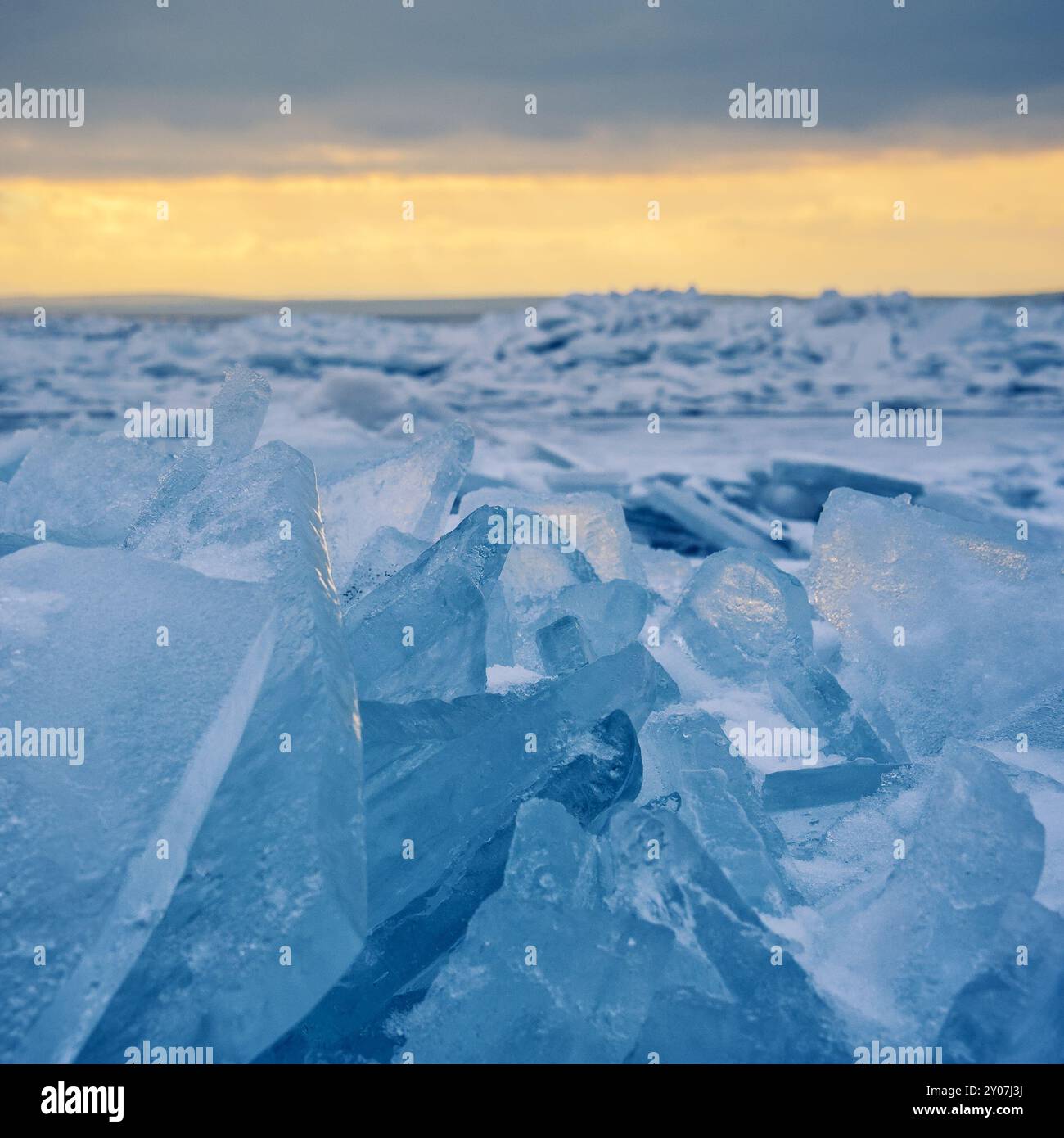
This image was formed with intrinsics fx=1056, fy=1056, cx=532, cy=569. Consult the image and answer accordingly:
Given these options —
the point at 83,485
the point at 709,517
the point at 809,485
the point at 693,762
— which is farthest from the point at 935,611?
the point at 809,485

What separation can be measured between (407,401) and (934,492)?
18.4 ft

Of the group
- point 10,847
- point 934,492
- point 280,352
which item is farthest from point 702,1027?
point 280,352

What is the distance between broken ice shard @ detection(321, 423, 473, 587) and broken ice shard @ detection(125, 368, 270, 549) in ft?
1.10

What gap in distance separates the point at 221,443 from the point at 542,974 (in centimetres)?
168

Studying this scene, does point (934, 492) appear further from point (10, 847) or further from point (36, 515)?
point (10, 847)

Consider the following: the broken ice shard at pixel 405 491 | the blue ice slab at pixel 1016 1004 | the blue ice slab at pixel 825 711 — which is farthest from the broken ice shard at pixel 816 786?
the broken ice shard at pixel 405 491

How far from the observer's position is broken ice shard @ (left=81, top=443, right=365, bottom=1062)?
143 cm

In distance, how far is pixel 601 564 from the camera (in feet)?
10.5

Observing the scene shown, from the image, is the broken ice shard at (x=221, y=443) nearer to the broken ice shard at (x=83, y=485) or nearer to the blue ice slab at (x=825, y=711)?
the broken ice shard at (x=83, y=485)

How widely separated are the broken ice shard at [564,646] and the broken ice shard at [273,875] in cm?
58

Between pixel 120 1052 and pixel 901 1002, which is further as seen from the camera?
pixel 901 1002

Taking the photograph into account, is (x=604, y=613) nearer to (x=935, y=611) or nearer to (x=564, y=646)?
(x=564, y=646)

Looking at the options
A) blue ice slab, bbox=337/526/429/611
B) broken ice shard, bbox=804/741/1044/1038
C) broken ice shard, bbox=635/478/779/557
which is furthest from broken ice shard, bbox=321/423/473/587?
broken ice shard, bbox=635/478/779/557

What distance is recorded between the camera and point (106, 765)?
1.61m
